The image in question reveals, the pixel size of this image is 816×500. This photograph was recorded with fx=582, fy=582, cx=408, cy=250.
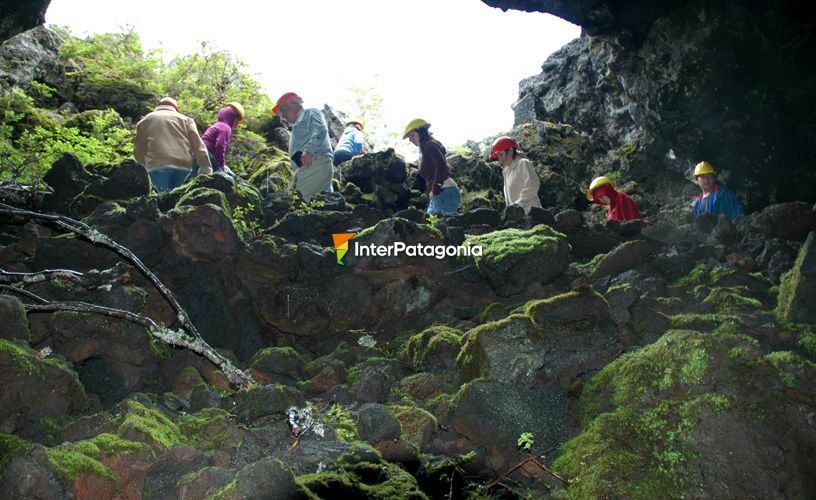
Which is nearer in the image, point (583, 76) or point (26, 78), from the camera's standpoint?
point (26, 78)

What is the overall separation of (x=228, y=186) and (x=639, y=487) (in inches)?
295

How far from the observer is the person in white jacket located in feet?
37.0

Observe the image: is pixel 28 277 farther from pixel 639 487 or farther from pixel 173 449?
pixel 639 487

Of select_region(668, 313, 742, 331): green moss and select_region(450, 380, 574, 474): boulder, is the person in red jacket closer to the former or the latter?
select_region(668, 313, 742, 331): green moss

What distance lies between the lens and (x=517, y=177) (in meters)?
11.5

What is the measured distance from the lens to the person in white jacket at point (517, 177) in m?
11.3

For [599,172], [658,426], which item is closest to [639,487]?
[658,426]

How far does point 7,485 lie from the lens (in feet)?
13.4

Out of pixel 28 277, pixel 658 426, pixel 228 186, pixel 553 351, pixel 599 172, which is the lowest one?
pixel 658 426

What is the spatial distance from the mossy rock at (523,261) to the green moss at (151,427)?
4754 mm

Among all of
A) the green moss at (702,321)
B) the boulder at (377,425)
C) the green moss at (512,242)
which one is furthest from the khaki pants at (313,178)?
the green moss at (702,321)

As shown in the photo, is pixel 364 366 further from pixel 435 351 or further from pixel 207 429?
pixel 207 429

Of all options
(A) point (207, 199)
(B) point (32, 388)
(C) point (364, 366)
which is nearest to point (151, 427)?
(B) point (32, 388)

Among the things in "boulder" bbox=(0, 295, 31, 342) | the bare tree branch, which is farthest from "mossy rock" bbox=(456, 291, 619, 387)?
the bare tree branch
